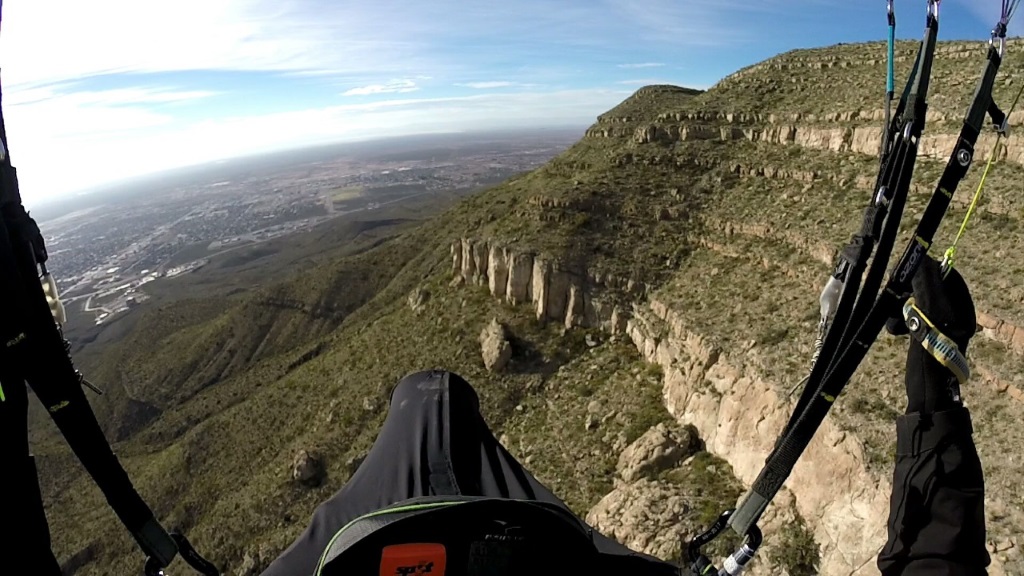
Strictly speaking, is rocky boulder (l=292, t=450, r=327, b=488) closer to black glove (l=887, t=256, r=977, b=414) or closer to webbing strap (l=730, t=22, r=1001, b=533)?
webbing strap (l=730, t=22, r=1001, b=533)

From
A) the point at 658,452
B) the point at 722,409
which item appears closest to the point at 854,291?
the point at 722,409

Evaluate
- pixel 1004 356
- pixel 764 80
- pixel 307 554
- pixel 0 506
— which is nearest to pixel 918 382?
pixel 307 554

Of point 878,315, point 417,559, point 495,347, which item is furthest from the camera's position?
point 495,347

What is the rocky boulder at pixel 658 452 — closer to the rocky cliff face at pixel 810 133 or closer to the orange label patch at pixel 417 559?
the rocky cliff face at pixel 810 133

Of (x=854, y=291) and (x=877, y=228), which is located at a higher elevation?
(x=877, y=228)

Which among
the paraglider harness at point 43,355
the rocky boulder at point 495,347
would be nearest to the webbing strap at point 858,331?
the paraglider harness at point 43,355

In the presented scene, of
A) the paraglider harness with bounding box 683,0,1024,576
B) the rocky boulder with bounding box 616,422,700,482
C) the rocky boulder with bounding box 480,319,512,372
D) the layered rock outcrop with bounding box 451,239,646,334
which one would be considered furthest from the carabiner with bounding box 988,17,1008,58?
the rocky boulder with bounding box 480,319,512,372

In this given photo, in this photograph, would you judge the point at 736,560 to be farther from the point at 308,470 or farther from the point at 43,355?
the point at 308,470
